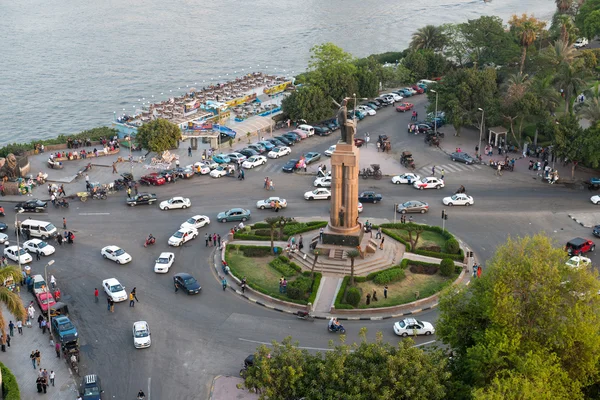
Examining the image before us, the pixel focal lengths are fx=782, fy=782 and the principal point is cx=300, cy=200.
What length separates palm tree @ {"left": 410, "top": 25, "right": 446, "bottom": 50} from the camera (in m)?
114

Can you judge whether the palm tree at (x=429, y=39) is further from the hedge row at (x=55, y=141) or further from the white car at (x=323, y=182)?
the hedge row at (x=55, y=141)

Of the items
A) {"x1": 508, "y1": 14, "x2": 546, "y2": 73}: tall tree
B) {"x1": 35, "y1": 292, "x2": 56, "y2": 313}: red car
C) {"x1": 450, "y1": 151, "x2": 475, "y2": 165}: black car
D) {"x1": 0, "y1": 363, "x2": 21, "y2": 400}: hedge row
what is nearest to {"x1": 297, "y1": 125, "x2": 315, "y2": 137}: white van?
Result: {"x1": 450, "y1": 151, "x2": 475, "y2": 165}: black car

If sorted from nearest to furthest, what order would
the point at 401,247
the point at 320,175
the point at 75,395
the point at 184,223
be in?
1. the point at 75,395
2. the point at 401,247
3. the point at 184,223
4. the point at 320,175

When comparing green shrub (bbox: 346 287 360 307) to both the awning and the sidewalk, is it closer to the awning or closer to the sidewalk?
the sidewalk

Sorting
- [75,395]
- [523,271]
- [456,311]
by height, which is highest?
[523,271]

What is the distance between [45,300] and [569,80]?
2349 inches

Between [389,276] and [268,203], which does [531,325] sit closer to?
[389,276]

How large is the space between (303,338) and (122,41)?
121304mm

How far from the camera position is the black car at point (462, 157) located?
265ft

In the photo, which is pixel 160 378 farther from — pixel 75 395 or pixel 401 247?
pixel 401 247

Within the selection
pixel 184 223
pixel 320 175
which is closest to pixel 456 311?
pixel 184 223

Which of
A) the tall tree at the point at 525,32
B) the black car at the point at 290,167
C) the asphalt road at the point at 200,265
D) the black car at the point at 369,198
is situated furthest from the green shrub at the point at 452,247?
the tall tree at the point at 525,32

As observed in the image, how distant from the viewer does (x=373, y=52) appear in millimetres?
147375

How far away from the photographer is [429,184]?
7381cm
